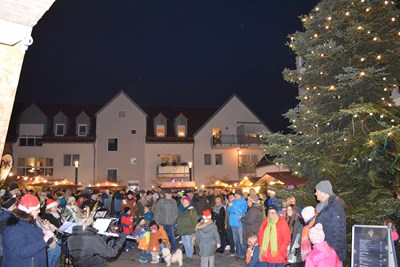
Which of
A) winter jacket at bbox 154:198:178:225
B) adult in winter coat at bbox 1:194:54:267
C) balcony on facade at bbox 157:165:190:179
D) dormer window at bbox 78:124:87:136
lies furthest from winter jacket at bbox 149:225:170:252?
dormer window at bbox 78:124:87:136

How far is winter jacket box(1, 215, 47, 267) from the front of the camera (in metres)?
4.73

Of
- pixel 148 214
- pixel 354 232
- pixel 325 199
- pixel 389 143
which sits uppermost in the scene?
pixel 389 143

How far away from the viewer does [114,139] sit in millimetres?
42969

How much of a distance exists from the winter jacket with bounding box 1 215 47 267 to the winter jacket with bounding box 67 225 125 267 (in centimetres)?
83

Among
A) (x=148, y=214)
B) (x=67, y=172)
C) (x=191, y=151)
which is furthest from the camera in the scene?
(x=191, y=151)

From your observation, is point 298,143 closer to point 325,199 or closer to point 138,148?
point 325,199

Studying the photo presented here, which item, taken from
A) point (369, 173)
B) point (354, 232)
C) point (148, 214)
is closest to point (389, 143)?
point (369, 173)

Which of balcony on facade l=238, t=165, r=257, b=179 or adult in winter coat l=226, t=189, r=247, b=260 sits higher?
balcony on facade l=238, t=165, r=257, b=179

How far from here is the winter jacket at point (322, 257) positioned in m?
4.85

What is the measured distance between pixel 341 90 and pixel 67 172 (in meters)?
37.6

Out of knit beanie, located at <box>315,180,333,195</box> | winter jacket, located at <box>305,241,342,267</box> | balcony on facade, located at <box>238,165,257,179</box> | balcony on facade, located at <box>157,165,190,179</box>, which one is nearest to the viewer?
winter jacket, located at <box>305,241,342,267</box>

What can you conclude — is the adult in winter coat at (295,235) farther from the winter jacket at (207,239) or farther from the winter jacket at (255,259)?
the winter jacket at (207,239)

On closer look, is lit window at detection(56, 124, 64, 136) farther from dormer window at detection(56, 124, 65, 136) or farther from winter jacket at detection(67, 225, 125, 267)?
winter jacket at detection(67, 225, 125, 267)

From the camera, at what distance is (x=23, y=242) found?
479 cm
